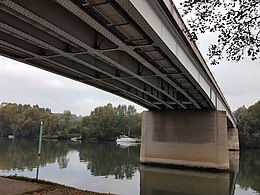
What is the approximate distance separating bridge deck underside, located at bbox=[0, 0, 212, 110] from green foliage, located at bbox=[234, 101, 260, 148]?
187ft

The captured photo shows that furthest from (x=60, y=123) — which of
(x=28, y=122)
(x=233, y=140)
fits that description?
(x=233, y=140)

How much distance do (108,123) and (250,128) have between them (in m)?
40.8

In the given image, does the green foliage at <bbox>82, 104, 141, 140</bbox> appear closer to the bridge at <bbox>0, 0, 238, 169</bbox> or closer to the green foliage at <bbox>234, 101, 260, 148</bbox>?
the green foliage at <bbox>234, 101, 260, 148</bbox>

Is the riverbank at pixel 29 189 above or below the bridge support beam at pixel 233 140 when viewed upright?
below

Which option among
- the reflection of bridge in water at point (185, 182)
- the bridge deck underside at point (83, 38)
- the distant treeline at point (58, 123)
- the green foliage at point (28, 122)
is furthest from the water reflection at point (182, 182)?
the green foliage at point (28, 122)

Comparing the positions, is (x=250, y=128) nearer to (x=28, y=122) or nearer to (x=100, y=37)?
(x=28, y=122)

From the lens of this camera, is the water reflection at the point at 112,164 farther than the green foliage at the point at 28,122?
No

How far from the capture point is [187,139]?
28984 mm

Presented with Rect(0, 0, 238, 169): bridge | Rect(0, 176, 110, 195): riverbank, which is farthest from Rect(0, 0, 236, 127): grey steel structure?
Rect(0, 176, 110, 195): riverbank

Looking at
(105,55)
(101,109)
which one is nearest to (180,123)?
(105,55)

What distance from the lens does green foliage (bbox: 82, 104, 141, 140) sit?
9200 centimetres

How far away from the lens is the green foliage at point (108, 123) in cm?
9200

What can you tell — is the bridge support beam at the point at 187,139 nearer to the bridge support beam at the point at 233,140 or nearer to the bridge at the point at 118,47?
the bridge at the point at 118,47

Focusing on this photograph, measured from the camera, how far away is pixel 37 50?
13398mm
